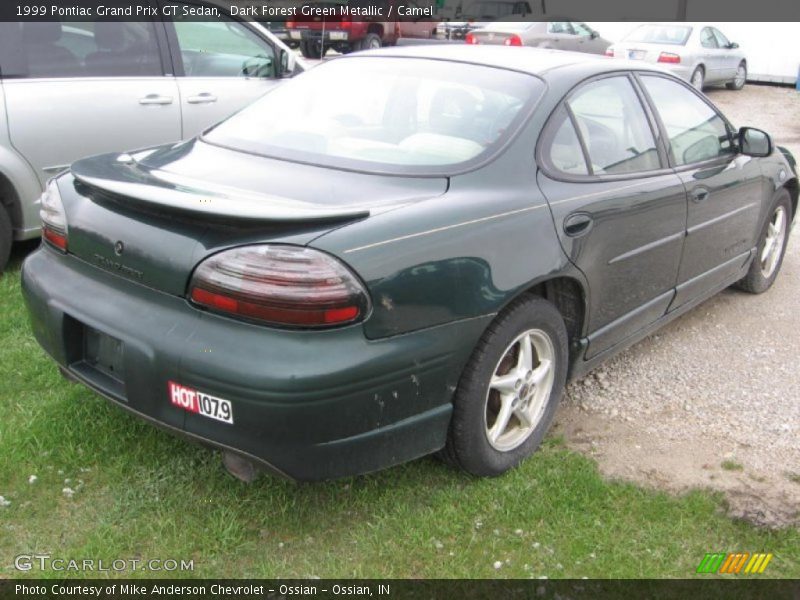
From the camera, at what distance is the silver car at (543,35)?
53.7 ft

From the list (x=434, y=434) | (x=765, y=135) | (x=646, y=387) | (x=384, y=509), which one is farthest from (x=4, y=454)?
(x=765, y=135)

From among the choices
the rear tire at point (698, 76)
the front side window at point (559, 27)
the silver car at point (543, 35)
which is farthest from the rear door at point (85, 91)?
the front side window at point (559, 27)

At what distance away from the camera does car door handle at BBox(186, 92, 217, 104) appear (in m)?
5.40

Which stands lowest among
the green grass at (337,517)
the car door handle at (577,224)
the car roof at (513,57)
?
the green grass at (337,517)

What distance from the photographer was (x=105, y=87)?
16.3 feet

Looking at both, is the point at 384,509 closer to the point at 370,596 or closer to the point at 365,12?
the point at 370,596

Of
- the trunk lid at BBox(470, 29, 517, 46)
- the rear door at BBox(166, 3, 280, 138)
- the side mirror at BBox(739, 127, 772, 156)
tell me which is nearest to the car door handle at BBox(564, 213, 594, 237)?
the side mirror at BBox(739, 127, 772, 156)

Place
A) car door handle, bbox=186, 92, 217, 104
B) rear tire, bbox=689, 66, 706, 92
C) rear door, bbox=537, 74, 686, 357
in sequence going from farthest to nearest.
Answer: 1. rear tire, bbox=689, 66, 706, 92
2. car door handle, bbox=186, 92, 217, 104
3. rear door, bbox=537, 74, 686, 357

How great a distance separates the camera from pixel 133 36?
5227 millimetres

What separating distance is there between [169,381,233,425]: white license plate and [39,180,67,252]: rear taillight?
32.2 inches

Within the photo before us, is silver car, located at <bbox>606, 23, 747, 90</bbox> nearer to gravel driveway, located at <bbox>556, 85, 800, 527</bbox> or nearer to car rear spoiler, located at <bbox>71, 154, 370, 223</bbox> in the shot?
gravel driveway, located at <bbox>556, 85, 800, 527</bbox>

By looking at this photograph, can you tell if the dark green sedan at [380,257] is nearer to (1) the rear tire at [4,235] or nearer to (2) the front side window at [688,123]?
(2) the front side window at [688,123]

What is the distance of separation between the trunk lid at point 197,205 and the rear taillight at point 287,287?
0.18ft

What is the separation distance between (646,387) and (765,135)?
1.65 m
